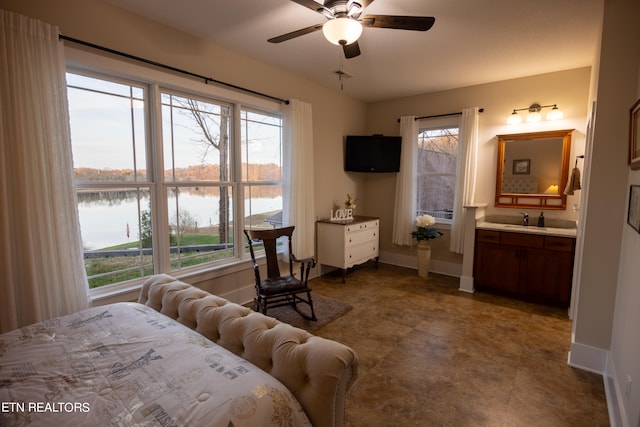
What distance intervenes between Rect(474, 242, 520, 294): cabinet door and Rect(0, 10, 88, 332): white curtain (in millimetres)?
4112

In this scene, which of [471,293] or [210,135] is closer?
[210,135]

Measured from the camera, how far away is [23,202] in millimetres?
1849

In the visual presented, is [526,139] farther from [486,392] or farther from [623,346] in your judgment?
[486,392]

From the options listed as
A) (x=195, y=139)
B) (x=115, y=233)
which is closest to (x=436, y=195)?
(x=195, y=139)

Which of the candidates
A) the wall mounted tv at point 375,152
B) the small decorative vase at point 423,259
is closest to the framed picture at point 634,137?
the small decorative vase at point 423,259

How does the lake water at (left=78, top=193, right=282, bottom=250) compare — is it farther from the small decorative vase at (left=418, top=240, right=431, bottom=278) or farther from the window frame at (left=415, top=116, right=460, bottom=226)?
the window frame at (left=415, top=116, right=460, bottom=226)

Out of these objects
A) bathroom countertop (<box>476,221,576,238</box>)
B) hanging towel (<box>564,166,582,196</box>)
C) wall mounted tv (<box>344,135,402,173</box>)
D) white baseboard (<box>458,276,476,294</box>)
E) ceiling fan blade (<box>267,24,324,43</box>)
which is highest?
ceiling fan blade (<box>267,24,324,43</box>)

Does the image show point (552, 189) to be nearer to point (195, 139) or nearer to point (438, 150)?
point (438, 150)

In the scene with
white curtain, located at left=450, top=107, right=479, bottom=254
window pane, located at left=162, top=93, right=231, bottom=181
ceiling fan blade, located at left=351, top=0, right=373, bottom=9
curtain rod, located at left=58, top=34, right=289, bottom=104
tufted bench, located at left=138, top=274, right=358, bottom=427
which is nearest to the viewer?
tufted bench, located at left=138, top=274, right=358, bottom=427

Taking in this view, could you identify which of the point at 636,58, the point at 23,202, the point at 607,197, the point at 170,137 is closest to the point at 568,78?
the point at 636,58

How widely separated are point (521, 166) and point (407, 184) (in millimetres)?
1500

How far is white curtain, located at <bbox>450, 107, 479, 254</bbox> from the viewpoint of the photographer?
162 inches

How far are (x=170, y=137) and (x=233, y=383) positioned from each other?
97.6 inches

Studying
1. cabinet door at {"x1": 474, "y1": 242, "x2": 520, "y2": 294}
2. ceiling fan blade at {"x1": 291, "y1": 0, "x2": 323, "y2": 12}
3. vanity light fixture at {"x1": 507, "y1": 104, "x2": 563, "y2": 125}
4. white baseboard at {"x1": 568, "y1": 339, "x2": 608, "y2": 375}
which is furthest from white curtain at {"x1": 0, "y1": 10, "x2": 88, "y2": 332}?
vanity light fixture at {"x1": 507, "y1": 104, "x2": 563, "y2": 125}
